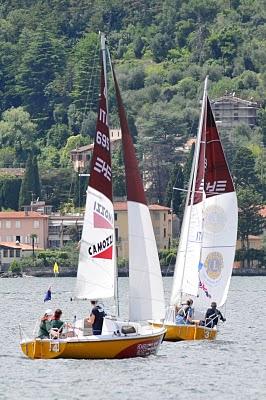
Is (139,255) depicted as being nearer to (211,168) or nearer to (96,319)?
(96,319)

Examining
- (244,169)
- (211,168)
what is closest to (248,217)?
(244,169)

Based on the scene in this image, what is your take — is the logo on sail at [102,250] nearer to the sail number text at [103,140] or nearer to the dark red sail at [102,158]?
the dark red sail at [102,158]

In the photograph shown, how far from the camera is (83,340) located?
4369 cm

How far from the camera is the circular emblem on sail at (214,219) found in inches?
2147

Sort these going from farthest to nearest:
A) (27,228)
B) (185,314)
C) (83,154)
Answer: (83,154), (27,228), (185,314)

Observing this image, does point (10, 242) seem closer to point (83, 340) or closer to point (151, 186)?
point (151, 186)

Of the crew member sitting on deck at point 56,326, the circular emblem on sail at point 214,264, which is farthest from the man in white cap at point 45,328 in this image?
the circular emblem on sail at point 214,264

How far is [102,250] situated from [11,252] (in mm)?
Result: 108373

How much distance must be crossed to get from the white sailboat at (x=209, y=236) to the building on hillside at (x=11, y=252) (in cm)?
9568

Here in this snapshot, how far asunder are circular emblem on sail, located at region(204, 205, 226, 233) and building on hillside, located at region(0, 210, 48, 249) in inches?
4029

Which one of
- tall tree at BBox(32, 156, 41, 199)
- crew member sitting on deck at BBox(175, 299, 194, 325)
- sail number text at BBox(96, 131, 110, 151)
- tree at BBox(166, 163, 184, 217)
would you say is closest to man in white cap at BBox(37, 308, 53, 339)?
sail number text at BBox(96, 131, 110, 151)

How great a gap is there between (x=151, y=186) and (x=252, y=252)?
27.1m

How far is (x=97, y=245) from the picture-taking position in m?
45.0

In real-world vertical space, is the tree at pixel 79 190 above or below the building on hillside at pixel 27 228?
above
